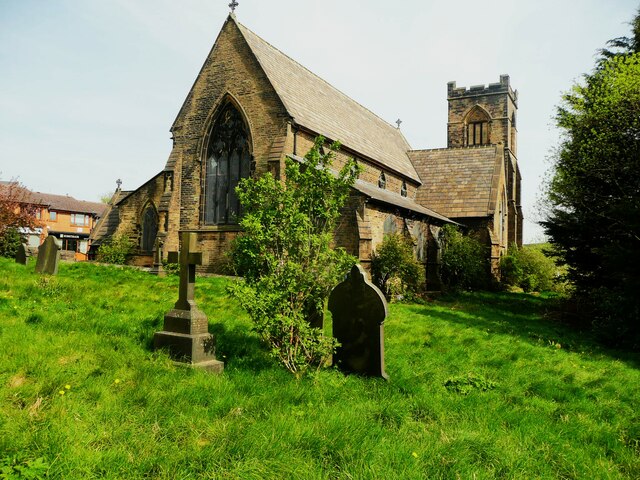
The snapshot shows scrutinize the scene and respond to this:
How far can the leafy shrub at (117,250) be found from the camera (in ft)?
A: 66.2

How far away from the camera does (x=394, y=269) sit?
1611cm

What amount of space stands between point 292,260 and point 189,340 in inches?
65.5

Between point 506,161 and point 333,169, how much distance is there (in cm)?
2070

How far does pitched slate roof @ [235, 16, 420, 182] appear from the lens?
18469 millimetres

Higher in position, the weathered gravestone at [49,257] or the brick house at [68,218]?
the brick house at [68,218]

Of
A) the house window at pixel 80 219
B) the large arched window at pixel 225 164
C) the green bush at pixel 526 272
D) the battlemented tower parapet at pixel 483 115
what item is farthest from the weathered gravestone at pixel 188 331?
the house window at pixel 80 219

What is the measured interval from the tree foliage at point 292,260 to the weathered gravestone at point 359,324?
279 millimetres

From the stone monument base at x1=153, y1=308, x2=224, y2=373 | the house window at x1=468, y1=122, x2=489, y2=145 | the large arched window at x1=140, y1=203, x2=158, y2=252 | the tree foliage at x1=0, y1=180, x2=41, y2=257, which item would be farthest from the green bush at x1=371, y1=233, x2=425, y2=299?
the house window at x1=468, y1=122, x2=489, y2=145

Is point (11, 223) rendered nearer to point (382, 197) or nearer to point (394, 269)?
point (382, 197)

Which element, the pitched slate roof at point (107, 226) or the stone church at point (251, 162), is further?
the pitched slate roof at point (107, 226)

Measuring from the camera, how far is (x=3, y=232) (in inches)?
759

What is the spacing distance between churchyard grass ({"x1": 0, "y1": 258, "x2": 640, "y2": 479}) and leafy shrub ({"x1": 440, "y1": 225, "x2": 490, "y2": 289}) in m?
13.7

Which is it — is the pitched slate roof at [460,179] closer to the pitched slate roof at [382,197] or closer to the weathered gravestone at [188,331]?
the pitched slate roof at [382,197]

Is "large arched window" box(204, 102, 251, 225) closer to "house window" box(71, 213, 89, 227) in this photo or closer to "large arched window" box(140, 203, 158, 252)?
"large arched window" box(140, 203, 158, 252)
